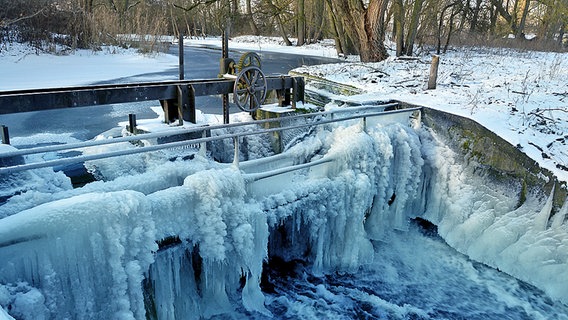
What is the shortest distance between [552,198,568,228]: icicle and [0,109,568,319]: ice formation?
0.02 metres

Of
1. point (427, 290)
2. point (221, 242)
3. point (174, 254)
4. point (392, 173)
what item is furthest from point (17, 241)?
point (392, 173)

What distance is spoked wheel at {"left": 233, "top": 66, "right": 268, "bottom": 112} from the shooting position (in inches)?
293

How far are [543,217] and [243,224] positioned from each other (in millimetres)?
4013

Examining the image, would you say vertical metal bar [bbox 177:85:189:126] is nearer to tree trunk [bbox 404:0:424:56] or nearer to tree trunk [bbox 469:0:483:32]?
tree trunk [bbox 404:0:424:56]

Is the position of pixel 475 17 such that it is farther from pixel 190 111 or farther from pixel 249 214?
pixel 249 214

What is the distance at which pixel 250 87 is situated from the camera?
759cm

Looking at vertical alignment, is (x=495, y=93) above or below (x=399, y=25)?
below

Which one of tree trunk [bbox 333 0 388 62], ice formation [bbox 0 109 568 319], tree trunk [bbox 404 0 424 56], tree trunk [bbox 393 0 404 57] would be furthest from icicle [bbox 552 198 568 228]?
tree trunk [bbox 404 0 424 56]

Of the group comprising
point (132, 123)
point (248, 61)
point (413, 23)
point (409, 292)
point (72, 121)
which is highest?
point (413, 23)

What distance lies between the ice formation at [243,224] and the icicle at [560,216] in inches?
0.7

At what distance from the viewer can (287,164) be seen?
20.4ft

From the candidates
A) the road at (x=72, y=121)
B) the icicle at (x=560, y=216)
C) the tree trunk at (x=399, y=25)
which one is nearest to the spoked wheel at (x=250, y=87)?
the road at (x=72, y=121)

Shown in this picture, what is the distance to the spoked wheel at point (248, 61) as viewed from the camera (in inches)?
296

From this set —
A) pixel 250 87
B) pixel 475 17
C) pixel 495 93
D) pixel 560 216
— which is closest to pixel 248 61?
pixel 250 87
